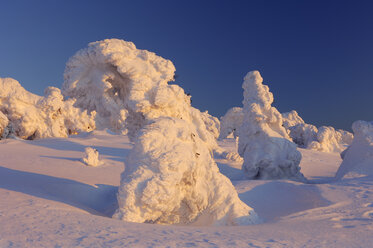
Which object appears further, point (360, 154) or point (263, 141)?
point (263, 141)

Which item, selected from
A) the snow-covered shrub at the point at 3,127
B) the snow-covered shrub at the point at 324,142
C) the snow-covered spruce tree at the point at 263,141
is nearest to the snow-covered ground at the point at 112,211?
the snow-covered shrub at the point at 3,127

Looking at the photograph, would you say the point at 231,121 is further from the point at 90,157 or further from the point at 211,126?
the point at 90,157

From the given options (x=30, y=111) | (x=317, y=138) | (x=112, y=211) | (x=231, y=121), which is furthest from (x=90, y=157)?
A: (x=231, y=121)

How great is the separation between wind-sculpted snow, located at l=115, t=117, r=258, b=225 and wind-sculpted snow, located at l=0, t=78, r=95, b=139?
451 inches

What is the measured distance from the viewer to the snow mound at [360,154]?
9.87m

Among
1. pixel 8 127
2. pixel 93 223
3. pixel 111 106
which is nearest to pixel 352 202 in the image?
pixel 93 223

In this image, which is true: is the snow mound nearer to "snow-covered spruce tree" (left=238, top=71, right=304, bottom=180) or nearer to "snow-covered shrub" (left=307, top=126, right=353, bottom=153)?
"snow-covered spruce tree" (left=238, top=71, right=304, bottom=180)

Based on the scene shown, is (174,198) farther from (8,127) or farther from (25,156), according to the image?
(8,127)

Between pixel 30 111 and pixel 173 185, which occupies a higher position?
pixel 30 111

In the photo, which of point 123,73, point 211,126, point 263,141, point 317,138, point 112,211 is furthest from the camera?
point 211,126

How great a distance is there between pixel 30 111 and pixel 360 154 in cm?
1510

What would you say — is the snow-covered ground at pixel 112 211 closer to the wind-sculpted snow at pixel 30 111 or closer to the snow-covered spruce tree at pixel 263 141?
the snow-covered spruce tree at pixel 263 141

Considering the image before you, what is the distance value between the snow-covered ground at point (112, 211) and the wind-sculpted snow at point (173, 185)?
0.55 m

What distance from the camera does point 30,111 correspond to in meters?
15.0
